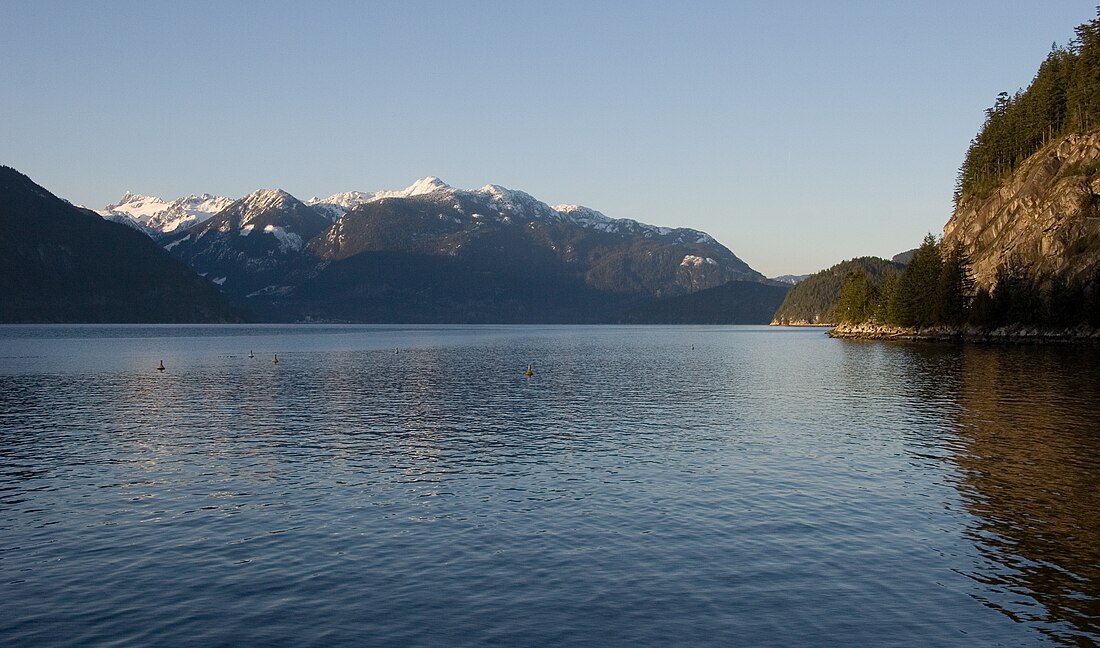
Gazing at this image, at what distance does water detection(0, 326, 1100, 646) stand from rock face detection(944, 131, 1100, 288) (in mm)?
99137

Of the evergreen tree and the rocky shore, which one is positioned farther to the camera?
the evergreen tree

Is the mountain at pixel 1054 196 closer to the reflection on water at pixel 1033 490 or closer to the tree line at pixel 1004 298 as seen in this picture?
the tree line at pixel 1004 298

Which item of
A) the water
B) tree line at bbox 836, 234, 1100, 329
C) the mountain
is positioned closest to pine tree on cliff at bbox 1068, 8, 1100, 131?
the mountain

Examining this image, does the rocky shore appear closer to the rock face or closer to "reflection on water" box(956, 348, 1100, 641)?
the rock face

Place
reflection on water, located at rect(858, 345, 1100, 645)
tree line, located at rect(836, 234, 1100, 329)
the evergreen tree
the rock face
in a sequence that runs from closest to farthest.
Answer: reflection on water, located at rect(858, 345, 1100, 645)
tree line, located at rect(836, 234, 1100, 329)
the rock face
the evergreen tree

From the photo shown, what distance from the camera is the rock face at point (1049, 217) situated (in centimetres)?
16212

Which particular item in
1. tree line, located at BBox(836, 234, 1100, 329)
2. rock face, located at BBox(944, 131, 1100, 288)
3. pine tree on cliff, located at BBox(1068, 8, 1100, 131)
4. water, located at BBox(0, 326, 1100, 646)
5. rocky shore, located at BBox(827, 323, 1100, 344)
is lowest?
water, located at BBox(0, 326, 1100, 646)

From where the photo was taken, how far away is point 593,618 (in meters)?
23.7

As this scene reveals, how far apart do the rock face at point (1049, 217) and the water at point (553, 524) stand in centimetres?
9914

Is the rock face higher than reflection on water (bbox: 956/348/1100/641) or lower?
higher

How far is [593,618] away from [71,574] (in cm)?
1651

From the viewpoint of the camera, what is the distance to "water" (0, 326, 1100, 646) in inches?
928

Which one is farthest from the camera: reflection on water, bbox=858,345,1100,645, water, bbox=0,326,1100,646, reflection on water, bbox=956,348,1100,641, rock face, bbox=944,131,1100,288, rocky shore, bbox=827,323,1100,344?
rock face, bbox=944,131,1100,288

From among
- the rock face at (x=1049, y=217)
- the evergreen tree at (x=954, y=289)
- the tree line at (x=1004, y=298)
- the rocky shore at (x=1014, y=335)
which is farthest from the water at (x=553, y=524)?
the evergreen tree at (x=954, y=289)
